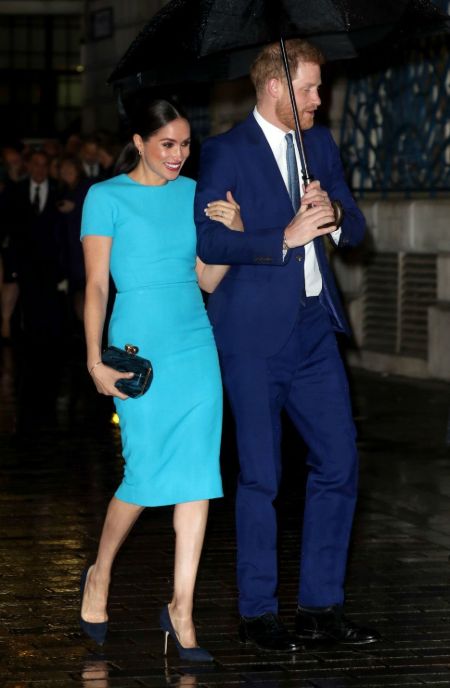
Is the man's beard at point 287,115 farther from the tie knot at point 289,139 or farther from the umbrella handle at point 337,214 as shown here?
the umbrella handle at point 337,214

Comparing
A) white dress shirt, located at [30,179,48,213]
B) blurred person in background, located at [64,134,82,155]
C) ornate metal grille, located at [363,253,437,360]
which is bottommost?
ornate metal grille, located at [363,253,437,360]

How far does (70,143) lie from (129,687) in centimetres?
1403

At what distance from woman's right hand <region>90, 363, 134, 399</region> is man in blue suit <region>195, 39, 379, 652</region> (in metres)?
0.46

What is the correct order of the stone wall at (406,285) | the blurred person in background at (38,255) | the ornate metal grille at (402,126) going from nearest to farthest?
the stone wall at (406,285), the ornate metal grille at (402,126), the blurred person in background at (38,255)

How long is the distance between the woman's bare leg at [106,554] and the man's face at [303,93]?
143cm

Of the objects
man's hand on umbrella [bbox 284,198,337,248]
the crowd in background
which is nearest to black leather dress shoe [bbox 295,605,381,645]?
man's hand on umbrella [bbox 284,198,337,248]

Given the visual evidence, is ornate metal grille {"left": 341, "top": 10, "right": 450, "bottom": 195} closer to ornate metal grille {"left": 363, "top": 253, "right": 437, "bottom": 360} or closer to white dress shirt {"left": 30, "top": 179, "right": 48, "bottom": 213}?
ornate metal grille {"left": 363, "top": 253, "right": 437, "bottom": 360}

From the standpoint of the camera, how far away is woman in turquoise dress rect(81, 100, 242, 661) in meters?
6.00

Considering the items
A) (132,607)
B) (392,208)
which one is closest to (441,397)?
(392,208)

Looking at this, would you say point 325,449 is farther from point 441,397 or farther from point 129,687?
point 441,397

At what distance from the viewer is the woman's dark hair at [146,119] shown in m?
6.11

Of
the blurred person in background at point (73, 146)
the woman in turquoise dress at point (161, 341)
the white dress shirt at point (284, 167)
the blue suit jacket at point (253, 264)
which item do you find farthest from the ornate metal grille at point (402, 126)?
the woman in turquoise dress at point (161, 341)

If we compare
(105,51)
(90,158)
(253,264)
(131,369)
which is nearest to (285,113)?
(253,264)

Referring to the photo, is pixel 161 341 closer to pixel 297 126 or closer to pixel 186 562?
pixel 186 562
